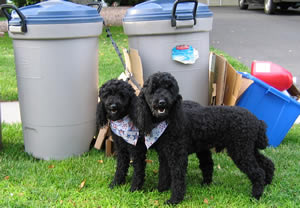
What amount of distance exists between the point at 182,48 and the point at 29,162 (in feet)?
6.73

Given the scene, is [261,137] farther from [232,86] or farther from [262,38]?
[262,38]

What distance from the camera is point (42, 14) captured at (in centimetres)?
388

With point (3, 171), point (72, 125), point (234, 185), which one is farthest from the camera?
point (72, 125)

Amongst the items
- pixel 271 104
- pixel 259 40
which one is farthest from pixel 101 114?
pixel 259 40

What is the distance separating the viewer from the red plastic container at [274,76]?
15.8ft

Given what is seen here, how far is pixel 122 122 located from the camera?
3588 millimetres

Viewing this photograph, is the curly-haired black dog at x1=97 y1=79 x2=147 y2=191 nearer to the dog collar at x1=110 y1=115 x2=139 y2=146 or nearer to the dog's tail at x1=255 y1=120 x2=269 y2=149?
the dog collar at x1=110 y1=115 x2=139 y2=146

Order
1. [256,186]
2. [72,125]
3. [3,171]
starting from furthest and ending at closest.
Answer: [72,125] → [3,171] → [256,186]

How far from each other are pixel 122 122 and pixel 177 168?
646mm

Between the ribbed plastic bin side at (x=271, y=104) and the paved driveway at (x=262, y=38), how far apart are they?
3.27 m

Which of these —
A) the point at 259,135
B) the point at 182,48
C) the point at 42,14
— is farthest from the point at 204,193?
the point at 42,14

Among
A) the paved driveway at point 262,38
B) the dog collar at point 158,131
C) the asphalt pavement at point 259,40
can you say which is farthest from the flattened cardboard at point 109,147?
the paved driveway at point 262,38

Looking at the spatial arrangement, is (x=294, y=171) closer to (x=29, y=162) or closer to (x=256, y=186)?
(x=256, y=186)

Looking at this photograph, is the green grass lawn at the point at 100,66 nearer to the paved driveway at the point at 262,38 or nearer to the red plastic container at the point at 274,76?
the paved driveway at the point at 262,38
